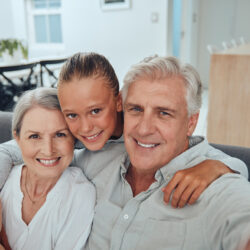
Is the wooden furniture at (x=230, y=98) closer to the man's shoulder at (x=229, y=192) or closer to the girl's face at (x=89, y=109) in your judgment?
the girl's face at (x=89, y=109)

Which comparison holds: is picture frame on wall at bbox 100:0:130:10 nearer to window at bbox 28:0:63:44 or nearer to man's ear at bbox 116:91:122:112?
Result: window at bbox 28:0:63:44

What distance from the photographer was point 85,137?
1.13 meters

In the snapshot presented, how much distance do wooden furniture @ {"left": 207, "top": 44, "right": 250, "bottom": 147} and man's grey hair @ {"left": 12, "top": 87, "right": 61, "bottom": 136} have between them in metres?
2.03

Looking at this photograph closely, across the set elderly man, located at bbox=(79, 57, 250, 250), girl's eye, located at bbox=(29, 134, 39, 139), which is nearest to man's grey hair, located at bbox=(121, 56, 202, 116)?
elderly man, located at bbox=(79, 57, 250, 250)

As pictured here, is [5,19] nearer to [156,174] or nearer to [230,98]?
[230,98]

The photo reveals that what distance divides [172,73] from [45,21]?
5858 mm

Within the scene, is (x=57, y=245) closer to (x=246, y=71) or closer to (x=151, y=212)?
(x=151, y=212)

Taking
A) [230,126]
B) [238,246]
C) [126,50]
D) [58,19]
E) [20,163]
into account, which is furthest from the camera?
[58,19]

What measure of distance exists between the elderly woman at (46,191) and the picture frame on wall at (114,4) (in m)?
3.77

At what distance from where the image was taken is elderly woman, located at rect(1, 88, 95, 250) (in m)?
1.06

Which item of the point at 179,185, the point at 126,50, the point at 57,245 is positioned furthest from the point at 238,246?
the point at 126,50

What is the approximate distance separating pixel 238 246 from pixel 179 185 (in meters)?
0.25

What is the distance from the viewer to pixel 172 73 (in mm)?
993

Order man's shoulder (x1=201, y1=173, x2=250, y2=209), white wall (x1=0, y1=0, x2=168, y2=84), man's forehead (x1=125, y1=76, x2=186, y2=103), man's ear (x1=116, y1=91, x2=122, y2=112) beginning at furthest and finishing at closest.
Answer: white wall (x1=0, y1=0, x2=168, y2=84) < man's ear (x1=116, y1=91, x2=122, y2=112) < man's forehead (x1=125, y1=76, x2=186, y2=103) < man's shoulder (x1=201, y1=173, x2=250, y2=209)
